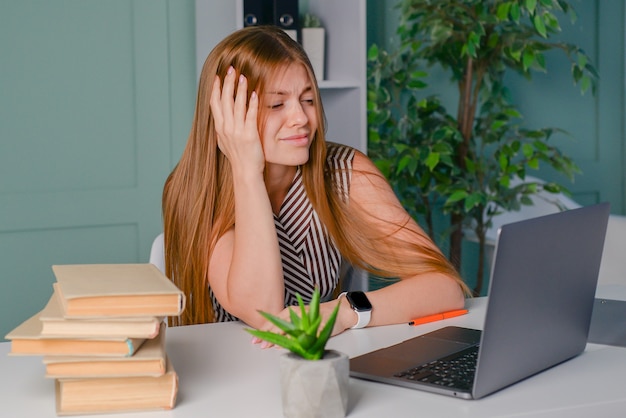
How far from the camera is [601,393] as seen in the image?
3.97 ft

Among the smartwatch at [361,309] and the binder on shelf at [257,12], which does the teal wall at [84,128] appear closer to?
the binder on shelf at [257,12]

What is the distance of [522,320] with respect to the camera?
1201mm

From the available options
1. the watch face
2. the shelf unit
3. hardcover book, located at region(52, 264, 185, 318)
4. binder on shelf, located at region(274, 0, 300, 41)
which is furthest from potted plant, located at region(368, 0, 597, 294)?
hardcover book, located at region(52, 264, 185, 318)

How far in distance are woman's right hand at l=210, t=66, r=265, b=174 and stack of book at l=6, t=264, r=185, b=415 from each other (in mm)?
690

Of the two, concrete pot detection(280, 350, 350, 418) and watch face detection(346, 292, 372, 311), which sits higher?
concrete pot detection(280, 350, 350, 418)

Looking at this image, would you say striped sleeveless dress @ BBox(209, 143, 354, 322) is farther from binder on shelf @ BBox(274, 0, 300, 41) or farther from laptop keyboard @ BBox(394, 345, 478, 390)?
binder on shelf @ BBox(274, 0, 300, 41)

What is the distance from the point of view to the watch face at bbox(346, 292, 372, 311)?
159 cm

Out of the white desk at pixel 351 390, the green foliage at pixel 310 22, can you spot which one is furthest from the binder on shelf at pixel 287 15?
the white desk at pixel 351 390

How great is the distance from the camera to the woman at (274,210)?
5.68ft

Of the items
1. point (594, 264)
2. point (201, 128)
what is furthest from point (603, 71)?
point (594, 264)

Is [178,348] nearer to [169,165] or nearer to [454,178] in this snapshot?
[169,165]

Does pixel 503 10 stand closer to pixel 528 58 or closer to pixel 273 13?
pixel 528 58

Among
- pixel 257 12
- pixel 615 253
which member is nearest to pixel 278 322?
pixel 615 253

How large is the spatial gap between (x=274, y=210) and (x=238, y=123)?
35 cm
